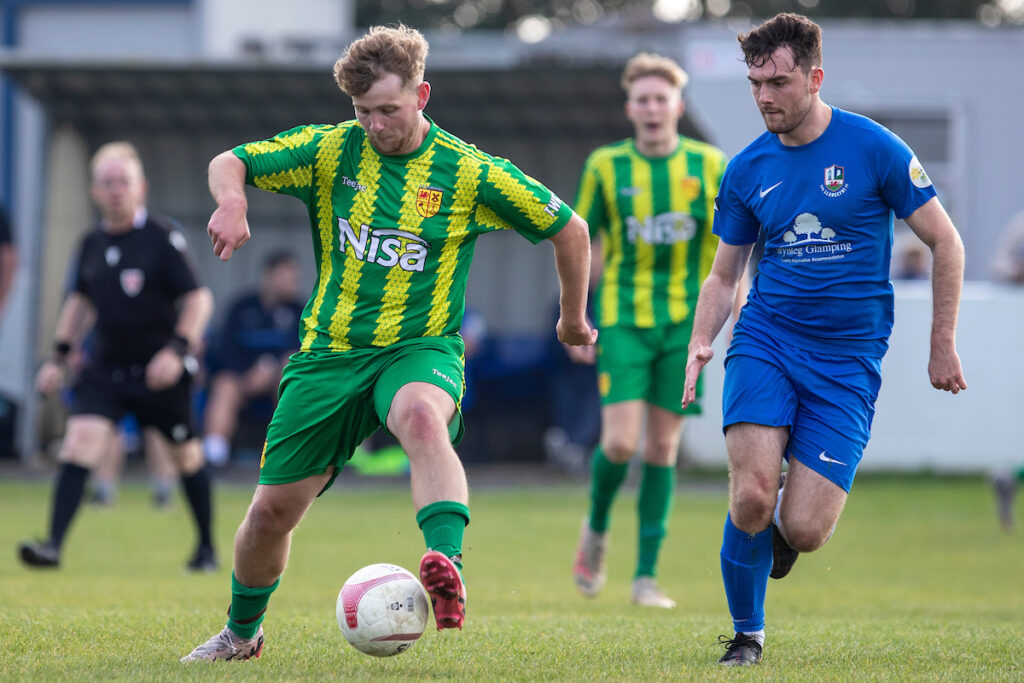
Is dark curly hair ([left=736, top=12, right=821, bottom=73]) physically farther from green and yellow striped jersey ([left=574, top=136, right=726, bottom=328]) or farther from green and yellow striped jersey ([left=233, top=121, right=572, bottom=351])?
green and yellow striped jersey ([left=574, top=136, right=726, bottom=328])

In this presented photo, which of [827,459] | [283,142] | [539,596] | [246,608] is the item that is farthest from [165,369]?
[827,459]

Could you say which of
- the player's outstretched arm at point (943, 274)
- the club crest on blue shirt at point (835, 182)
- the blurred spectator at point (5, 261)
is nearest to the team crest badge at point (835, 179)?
the club crest on blue shirt at point (835, 182)

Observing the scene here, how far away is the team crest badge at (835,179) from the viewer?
529cm

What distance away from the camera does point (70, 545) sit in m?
10.5

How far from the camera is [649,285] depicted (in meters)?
7.93

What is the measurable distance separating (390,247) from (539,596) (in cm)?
392

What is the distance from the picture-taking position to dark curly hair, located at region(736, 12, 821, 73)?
17.2 feet

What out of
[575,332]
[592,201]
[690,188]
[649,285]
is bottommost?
[575,332]

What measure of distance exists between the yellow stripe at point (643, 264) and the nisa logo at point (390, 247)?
3.02 m

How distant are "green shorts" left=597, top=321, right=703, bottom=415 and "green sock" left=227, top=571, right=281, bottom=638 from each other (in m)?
3.15

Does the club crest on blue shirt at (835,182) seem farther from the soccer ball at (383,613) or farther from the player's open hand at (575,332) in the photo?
the soccer ball at (383,613)

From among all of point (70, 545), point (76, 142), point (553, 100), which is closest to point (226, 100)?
point (76, 142)

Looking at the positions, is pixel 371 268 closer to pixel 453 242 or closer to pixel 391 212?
pixel 391 212

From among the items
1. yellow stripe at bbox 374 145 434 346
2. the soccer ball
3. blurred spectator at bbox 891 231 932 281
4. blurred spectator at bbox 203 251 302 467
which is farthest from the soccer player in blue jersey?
blurred spectator at bbox 203 251 302 467
